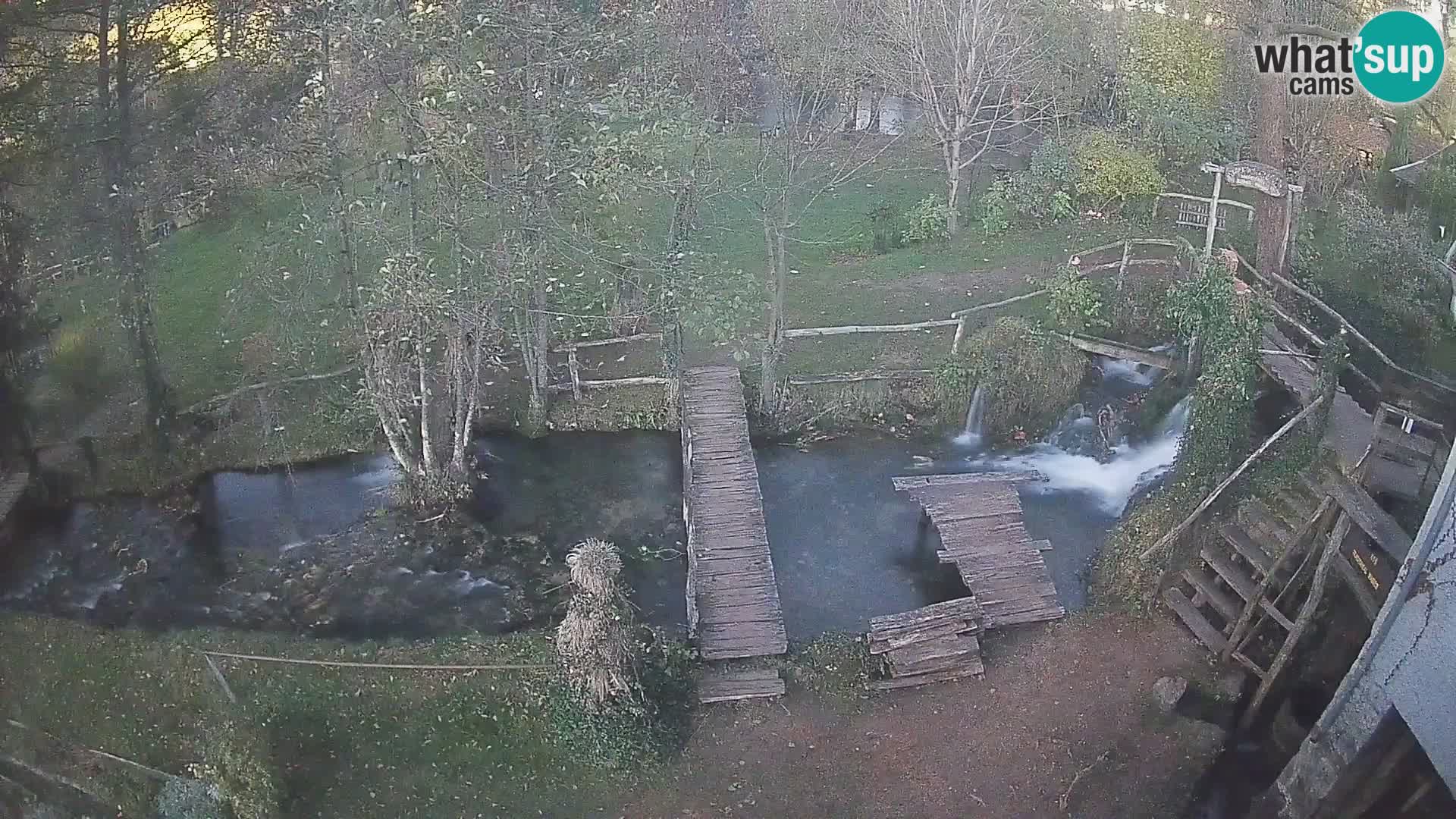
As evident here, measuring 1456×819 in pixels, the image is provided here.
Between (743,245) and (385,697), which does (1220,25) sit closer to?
(743,245)

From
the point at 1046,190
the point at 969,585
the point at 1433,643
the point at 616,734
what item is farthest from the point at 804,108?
the point at 1433,643

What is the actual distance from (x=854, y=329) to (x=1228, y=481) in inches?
296

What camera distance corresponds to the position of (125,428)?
18438 mm

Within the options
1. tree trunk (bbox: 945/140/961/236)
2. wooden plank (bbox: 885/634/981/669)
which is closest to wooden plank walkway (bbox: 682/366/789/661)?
wooden plank (bbox: 885/634/981/669)

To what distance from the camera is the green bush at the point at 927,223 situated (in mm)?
25047

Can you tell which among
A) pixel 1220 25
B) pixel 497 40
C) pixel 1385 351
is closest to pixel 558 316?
pixel 497 40

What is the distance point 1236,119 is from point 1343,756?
18.7 meters

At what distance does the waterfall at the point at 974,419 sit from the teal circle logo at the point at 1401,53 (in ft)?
25.5

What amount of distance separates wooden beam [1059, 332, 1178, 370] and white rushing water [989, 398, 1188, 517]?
2.66ft

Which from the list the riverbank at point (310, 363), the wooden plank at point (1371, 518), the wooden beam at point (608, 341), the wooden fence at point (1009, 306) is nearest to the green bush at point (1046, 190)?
the riverbank at point (310, 363)

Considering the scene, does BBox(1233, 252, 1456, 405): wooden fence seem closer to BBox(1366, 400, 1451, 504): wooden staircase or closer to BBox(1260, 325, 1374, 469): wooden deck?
BBox(1260, 325, 1374, 469): wooden deck

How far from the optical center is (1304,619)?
40.6 ft

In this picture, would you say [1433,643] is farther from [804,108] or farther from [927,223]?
[804,108]

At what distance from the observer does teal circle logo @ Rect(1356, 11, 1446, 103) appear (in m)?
15.6
